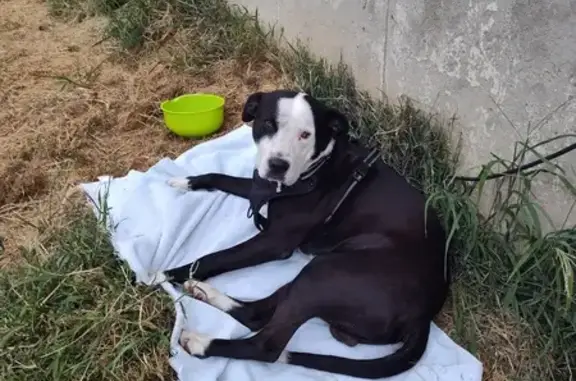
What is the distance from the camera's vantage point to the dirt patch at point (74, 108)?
3.81 meters

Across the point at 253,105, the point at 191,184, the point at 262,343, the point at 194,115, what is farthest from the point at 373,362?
the point at 194,115

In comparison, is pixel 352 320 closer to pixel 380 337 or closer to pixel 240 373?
pixel 380 337

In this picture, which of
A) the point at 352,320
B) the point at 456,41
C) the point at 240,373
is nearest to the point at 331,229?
the point at 352,320

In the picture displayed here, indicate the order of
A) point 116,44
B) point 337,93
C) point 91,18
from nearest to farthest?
point 337,93
point 116,44
point 91,18

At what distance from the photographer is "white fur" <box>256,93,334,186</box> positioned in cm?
315

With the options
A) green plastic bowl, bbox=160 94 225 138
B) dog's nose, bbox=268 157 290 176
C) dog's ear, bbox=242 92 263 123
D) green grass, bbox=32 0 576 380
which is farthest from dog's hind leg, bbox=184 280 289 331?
green plastic bowl, bbox=160 94 225 138

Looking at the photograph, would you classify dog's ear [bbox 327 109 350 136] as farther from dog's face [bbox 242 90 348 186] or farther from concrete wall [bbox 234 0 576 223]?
concrete wall [bbox 234 0 576 223]

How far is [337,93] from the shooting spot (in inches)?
161

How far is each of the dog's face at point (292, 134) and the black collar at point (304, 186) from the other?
0.12 ft

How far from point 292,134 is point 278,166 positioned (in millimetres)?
154

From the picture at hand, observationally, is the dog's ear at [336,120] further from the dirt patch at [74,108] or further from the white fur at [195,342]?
the dirt patch at [74,108]

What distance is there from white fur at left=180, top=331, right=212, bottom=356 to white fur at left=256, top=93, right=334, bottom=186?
743mm

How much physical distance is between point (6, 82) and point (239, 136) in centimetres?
167

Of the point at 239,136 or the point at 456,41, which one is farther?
the point at 239,136
